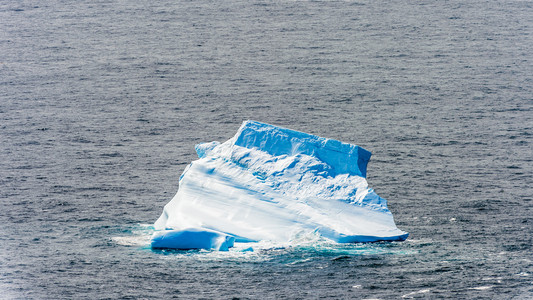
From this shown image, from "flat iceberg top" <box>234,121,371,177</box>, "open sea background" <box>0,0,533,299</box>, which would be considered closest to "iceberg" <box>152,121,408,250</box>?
"flat iceberg top" <box>234,121,371,177</box>

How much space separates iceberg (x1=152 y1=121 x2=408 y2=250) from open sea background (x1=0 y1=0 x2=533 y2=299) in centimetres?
27

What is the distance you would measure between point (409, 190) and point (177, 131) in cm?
499

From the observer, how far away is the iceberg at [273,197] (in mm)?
8828

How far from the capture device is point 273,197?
366 inches

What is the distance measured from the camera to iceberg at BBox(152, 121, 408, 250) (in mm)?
8828

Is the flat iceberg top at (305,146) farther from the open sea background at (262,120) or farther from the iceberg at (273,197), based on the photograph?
the open sea background at (262,120)

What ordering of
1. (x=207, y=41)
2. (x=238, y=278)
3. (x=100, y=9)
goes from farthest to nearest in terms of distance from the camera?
(x=100, y=9) → (x=207, y=41) → (x=238, y=278)

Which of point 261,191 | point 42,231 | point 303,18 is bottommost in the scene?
point 42,231

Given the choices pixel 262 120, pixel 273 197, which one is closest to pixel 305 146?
pixel 273 197

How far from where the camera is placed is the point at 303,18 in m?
20.4

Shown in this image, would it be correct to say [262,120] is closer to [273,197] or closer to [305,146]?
[305,146]

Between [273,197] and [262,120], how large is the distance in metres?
5.41

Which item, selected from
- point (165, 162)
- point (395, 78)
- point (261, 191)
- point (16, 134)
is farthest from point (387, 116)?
point (16, 134)

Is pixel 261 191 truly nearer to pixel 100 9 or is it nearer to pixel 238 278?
pixel 238 278
